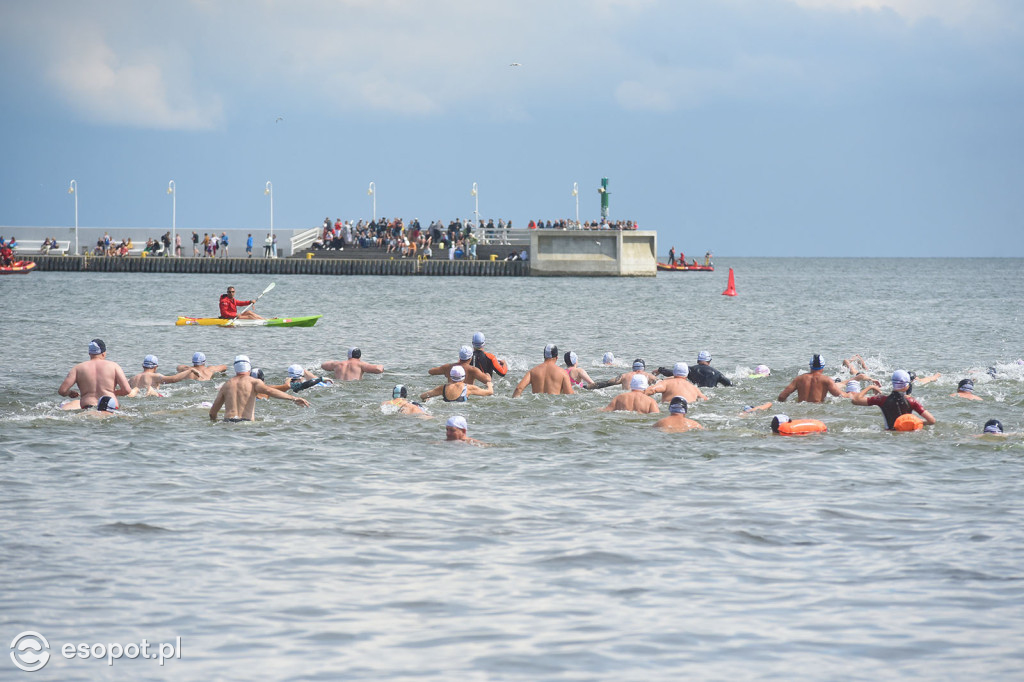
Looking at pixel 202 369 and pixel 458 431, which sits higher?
pixel 202 369

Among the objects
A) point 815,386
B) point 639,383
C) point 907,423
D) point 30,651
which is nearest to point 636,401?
point 639,383

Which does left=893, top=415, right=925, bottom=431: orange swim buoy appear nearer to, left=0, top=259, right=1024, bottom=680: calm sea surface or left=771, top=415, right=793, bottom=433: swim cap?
left=0, top=259, right=1024, bottom=680: calm sea surface

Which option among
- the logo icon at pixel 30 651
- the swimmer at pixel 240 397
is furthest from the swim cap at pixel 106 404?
the logo icon at pixel 30 651

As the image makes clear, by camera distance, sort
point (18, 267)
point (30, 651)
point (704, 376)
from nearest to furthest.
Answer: point (30, 651)
point (704, 376)
point (18, 267)

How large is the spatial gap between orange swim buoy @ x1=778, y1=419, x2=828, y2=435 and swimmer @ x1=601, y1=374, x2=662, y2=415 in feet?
7.13

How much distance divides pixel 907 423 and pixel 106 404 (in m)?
11.5

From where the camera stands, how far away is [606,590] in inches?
350

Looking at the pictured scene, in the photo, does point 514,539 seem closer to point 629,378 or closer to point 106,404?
point 629,378

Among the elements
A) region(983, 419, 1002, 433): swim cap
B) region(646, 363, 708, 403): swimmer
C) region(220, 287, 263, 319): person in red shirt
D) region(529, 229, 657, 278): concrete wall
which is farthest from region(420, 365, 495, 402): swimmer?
region(529, 229, 657, 278): concrete wall

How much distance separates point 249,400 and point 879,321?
35435mm

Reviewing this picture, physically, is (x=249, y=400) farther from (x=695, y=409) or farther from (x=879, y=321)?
(x=879, y=321)

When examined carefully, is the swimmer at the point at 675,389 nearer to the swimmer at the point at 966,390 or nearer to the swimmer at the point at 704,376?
the swimmer at the point at 704,376

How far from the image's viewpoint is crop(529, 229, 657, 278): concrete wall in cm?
7688

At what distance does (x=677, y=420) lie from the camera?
16.1 metres
